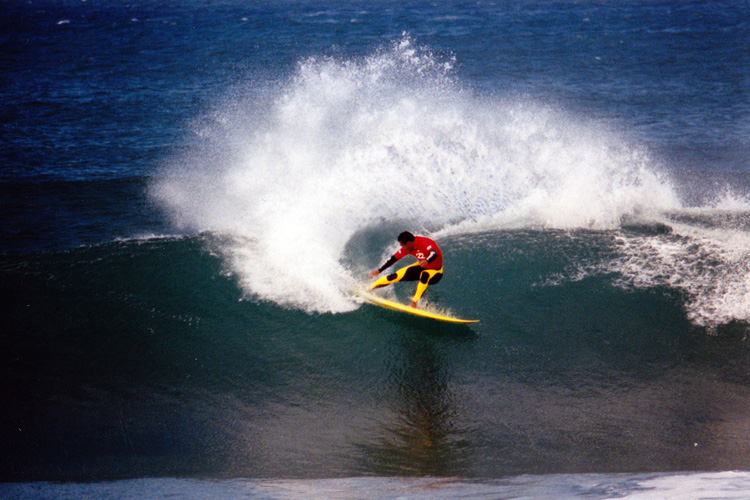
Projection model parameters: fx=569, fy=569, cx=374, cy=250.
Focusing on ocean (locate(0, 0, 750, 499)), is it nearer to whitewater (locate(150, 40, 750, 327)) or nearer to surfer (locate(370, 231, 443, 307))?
whitewater (locate(150, 40, 750, 327))

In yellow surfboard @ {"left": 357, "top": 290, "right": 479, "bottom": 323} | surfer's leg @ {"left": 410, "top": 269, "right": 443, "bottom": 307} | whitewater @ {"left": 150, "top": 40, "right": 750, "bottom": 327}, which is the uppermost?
whitewater @ {"left": 150, "top": 40, "right": 750, "bottom": 327}

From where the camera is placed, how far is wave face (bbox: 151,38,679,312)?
10.7 m

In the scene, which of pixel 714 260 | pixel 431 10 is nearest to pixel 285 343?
pixel 714 260

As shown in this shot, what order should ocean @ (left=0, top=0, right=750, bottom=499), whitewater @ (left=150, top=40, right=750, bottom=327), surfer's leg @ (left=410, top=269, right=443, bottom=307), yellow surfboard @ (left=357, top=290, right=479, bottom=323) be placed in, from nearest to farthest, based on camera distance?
ocean @ (left=0, top=0, right=750, bottom=499), yellow surfboard @ (left=357, top=290, right=479, bottom=323), surfer's leg @ (left=410, top=269, right=443, bottom=307), whitewater @ (left=150, top=40, right=750, bottom=327)

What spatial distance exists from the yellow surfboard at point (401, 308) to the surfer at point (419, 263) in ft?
0.52

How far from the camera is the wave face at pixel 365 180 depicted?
422 inches

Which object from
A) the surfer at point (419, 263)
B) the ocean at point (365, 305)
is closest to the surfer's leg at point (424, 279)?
the surfer at point (419, 263)

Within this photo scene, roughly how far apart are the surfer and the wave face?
988 millimetres

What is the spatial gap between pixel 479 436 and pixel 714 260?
632cm

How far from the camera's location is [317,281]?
9.74 metres

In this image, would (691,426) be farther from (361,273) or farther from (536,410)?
(361,273)

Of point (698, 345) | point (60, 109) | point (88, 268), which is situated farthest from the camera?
point (60, 109)

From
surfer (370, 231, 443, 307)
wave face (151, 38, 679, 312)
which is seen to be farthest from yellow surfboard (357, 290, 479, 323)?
wave face (151, 38, 679, 312)

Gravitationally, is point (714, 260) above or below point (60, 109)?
below
